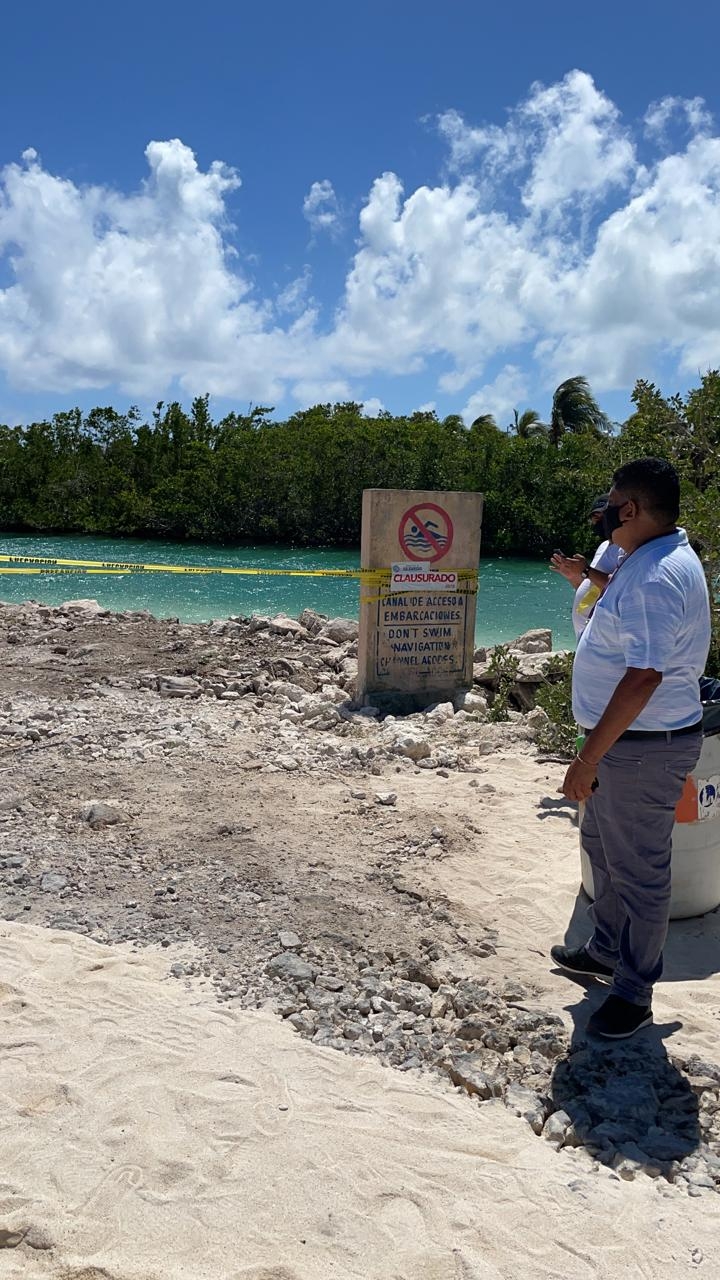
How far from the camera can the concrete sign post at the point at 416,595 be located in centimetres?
866

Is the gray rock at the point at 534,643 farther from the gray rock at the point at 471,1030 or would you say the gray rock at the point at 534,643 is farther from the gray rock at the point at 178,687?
the gray rock at the point at 471,1030

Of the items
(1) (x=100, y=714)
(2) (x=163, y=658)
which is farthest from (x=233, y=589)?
(1) (x=100, y=714)

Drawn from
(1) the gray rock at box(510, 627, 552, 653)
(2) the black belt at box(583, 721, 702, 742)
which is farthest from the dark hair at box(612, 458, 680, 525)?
(1) the gray rock at box(510, 627, 552, 653)

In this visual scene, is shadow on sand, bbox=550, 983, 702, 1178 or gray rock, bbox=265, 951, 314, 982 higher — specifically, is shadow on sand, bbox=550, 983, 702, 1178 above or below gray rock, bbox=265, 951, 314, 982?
below

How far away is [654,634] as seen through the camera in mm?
3066

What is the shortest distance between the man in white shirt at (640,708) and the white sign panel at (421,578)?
534 centimetres

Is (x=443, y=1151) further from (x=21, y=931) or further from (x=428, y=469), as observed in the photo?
(x=428, y=469)

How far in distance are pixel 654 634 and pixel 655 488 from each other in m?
0.51

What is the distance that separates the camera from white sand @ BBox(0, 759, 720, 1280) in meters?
2.41

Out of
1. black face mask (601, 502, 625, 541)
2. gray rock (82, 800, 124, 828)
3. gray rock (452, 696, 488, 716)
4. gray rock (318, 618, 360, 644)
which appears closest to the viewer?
black face mask (601, 502, 625, 541)

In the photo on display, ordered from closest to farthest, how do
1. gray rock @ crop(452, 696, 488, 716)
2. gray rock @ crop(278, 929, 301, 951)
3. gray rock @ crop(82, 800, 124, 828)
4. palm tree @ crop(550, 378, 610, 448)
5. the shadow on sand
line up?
the shadow on sand, gray rock @ crop(278, 929, 301, 951), gray rock @ crop(82, 800, 124, 828), gray rock @ crop(452, 696, 488, 716), palm tree @ crop(550, 378, 610, 448)

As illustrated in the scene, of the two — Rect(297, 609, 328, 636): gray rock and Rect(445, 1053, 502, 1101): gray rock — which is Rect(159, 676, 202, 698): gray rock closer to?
Rect(297, 609, 328, 636): gray rock

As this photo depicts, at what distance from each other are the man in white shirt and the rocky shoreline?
406 mm

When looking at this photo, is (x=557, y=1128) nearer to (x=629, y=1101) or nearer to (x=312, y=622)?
(x=629, y=1101)
